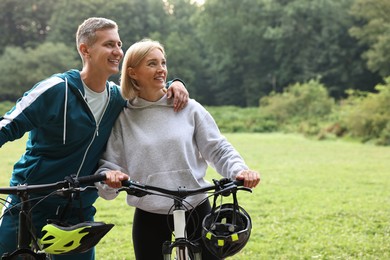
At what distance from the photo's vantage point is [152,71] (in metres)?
3.26

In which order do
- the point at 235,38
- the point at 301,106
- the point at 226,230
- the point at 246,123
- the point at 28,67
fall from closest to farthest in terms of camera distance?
the point at 226,230
the point at 246,123
the point at 301,106
the point at 28,67
the point at 235,38

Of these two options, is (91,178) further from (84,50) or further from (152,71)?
(84,50)

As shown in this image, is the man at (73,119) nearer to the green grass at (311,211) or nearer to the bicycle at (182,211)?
the bicycle at (182,211)

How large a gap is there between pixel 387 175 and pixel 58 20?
5425cm

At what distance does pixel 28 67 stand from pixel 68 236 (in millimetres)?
52570

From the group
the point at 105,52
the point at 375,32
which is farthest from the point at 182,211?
the point at 375,32

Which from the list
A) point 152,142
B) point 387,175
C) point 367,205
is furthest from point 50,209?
point 387,175

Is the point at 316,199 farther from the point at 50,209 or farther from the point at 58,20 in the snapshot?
the point at 58,20

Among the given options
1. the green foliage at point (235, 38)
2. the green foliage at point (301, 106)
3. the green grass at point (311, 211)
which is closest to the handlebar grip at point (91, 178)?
the green grass at point (311, 211)

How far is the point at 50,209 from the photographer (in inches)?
136

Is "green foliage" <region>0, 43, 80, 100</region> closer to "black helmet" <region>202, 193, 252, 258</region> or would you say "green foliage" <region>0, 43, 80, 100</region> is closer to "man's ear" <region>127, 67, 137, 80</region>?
"man's ear" <region>127, 67, 137, 80</region>

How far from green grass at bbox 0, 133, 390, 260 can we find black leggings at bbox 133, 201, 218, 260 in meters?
3.56

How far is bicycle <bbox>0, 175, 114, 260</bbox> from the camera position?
2604mm

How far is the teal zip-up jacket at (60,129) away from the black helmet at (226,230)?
92 cm
